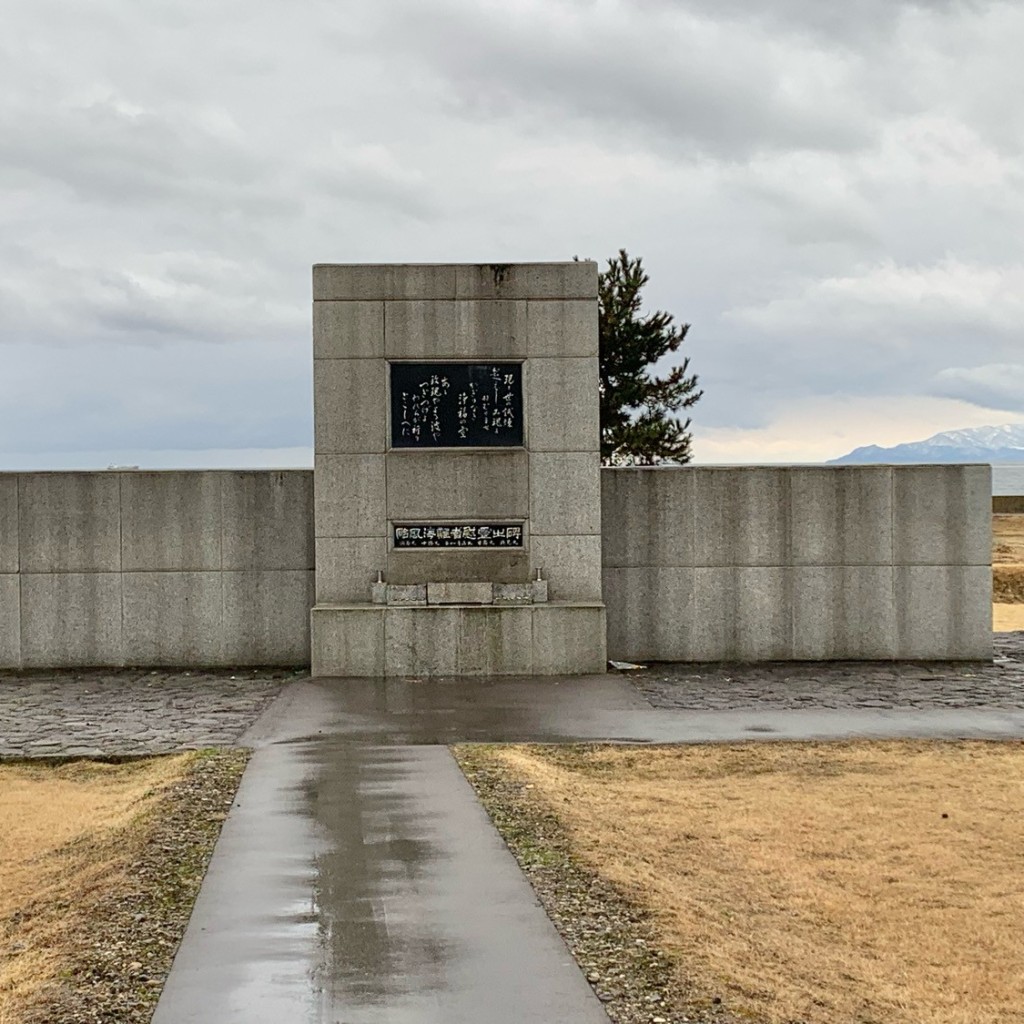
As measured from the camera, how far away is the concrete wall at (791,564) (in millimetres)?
15859

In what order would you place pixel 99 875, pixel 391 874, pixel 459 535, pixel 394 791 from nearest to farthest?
pixel 391 874, pixel 99 875, pixel 394 791, pixel 459 535

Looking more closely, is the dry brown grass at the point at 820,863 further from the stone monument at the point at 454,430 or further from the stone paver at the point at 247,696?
the stone monument at the point at 454,430

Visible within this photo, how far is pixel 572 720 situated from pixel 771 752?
2.14 meters

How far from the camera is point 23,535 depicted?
15891 mm

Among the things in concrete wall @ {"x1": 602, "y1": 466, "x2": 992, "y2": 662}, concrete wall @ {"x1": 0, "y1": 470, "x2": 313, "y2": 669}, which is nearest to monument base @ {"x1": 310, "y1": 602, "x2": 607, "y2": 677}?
concrete wall @ {"x1": 602, "y1": 466, "x2": 992, "y2": 662}

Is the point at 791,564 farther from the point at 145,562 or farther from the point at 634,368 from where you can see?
the point at 634,368

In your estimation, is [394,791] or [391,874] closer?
[391,874]

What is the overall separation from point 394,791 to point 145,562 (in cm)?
823

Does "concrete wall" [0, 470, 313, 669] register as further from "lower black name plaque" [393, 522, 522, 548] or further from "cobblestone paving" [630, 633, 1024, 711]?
"cobblestone paving" [630, 633, 1024, 711]

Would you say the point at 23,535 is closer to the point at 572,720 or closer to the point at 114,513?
the point at 114,513

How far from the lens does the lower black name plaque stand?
587 inches

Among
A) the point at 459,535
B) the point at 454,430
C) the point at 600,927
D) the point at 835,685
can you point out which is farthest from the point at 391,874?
the point at 454,430

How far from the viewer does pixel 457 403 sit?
49.1 ft

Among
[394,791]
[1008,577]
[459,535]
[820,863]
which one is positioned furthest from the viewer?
[1008,577]
